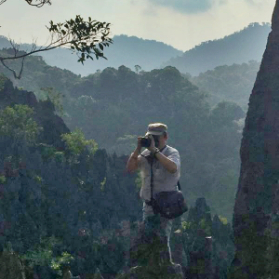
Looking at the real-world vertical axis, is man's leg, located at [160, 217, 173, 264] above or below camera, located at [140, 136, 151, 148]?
below

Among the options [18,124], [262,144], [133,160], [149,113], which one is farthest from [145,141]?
[149,113]

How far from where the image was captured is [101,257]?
150 feet

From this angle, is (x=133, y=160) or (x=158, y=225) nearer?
(x=133, y=160)

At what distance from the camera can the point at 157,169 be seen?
10.3 metres

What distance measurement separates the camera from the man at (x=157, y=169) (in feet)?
32.8

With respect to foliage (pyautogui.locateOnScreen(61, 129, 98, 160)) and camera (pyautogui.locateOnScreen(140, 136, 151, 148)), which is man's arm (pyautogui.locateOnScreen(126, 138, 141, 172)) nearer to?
camera (pyautogui.locateOnScreen(140, 136, 151, 148))

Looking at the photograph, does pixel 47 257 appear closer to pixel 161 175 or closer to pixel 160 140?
pixel 161 175

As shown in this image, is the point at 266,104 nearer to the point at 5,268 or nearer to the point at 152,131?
the point at 5,268

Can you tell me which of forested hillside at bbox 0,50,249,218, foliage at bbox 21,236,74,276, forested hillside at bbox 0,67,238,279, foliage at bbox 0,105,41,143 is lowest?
foliage at bbox 21,236,74,276

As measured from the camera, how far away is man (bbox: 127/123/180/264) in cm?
1001

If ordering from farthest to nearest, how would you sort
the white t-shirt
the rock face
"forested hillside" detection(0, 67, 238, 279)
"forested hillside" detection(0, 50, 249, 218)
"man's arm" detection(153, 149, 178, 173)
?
1. "forested hillside" detection(0, 50, 249, 218)
2. the rock face
3. "forested hillside" detection(0, 67, 238, 279)
4. the white t-shirt
5. "man's arm" detection(153, 149, 178, 173)

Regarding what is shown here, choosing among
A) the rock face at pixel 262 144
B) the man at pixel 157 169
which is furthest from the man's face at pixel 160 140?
the rock face at pixel 262 144

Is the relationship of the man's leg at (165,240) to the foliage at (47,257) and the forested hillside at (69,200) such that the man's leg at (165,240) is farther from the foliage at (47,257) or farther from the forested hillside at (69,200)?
the foliage at (47,257)

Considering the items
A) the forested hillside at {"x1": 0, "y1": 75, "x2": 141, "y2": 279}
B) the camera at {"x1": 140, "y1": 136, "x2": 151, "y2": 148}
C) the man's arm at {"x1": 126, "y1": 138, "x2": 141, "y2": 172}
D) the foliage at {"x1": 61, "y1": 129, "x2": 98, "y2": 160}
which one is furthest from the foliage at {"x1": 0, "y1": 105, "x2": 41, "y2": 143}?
the camera at {"x1": 140, "y1": 136, "x2": 151, "y2": 148}
